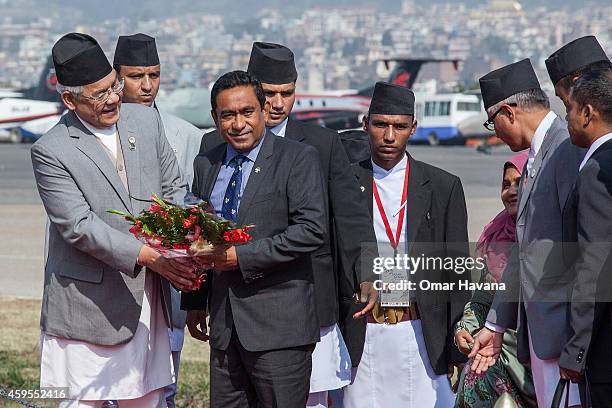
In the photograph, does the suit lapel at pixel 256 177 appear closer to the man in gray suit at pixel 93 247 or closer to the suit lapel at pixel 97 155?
the man in gray suit at pixel 93 247

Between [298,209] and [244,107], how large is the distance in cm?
44

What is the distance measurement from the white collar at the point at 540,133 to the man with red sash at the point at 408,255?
98cm

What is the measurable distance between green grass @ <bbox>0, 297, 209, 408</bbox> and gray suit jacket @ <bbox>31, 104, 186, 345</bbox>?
101cm

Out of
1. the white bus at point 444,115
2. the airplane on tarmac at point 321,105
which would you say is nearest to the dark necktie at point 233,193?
the white bus at point 444,115

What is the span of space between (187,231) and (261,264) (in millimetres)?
318

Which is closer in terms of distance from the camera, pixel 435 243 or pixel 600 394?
pixel 600 394

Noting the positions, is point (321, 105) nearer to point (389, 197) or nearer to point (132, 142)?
point (389, 197)

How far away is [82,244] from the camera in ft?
13.9

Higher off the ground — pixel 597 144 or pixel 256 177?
pixel 597 144

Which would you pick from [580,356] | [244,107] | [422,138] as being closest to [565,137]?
[580,356]

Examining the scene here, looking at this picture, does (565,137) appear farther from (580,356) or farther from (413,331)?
(413,331)

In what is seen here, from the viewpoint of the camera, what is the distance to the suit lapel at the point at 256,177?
4207mm

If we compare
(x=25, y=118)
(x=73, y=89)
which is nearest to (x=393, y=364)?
(x=73, y=89)

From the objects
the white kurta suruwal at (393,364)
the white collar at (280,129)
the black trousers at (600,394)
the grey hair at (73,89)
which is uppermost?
the grey hair at (73,89)
